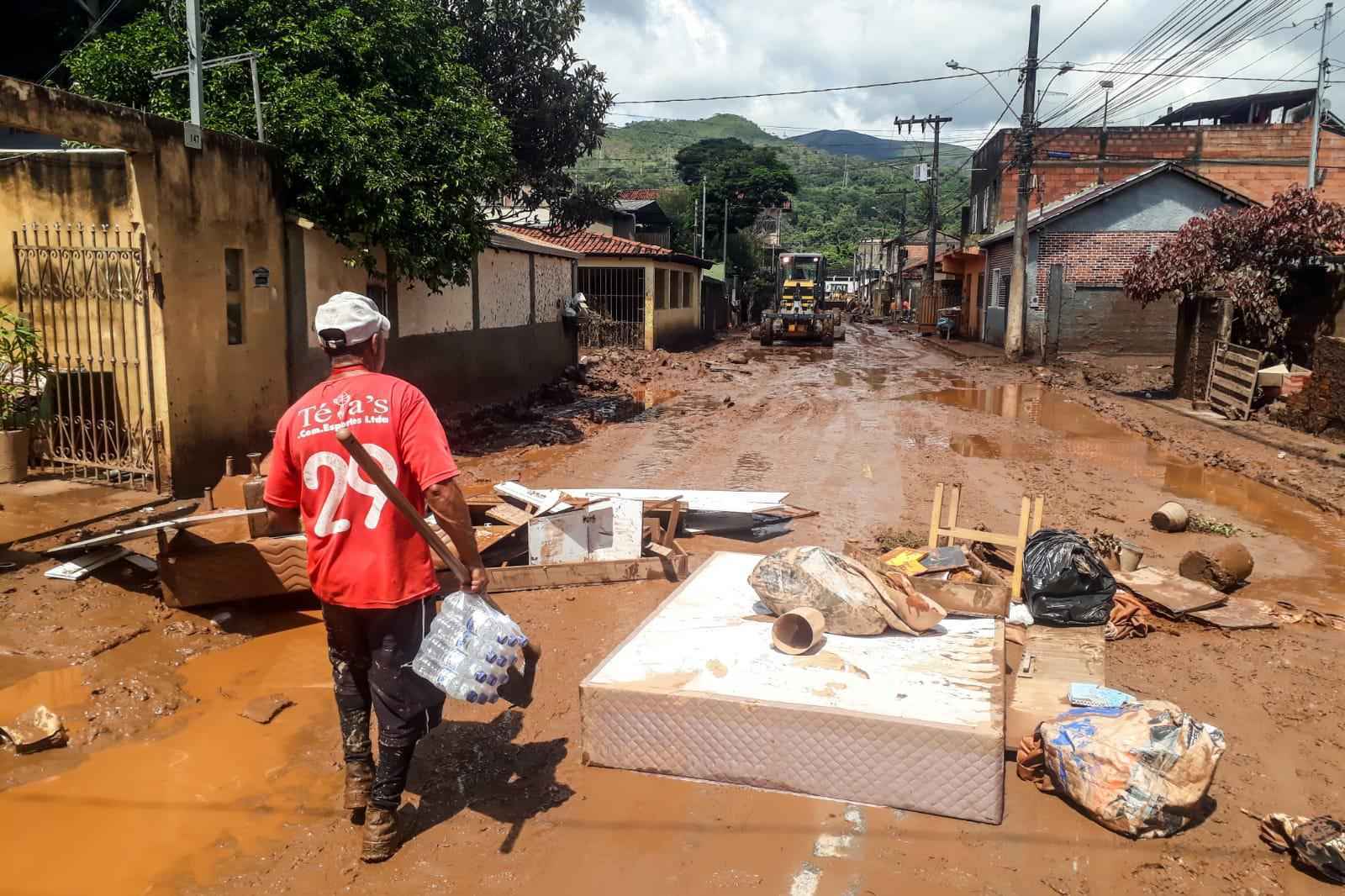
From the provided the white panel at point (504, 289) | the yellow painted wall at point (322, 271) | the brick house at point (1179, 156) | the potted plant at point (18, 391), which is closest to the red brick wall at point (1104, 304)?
the brick house at point (1179, 156)

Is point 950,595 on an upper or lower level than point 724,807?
upper

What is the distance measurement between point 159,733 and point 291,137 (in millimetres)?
6980

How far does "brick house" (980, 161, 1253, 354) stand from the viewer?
2577cm

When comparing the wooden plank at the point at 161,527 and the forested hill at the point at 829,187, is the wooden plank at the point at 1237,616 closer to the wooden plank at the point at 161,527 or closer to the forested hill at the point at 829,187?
the wooden plank at the point at 161,527

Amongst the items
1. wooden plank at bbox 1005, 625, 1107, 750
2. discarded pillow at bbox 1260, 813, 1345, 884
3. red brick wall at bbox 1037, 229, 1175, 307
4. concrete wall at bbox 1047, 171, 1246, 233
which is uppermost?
concrete wall at bbox 1047, 171, 1246, 233

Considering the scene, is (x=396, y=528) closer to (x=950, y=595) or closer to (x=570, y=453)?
(x=950, y=595)

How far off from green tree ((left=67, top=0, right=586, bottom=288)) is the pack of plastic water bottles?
24.8 feet

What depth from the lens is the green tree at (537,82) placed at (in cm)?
1709

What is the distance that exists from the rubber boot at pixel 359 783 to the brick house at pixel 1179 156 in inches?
A: 1454

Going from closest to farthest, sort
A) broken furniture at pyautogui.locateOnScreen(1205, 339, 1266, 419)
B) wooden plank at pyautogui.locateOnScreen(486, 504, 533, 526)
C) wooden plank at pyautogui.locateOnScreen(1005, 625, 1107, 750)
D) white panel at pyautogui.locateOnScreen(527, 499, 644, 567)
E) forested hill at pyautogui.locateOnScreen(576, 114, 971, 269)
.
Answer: wooden plank at pyautogui.locateOnScreen(1005, 625, 1107, 750), white panel at pyautogui.locateOnScreen(527, 499, 644, 567), wooden plank at pyautogui.locateOnScreen(486, 504, 533, 526), broken furniture at pyautogui.locateOnScreen(1205, 339, 1266, 419), forested hill at pyautogui.locateOnScreen(576, 114, 971, 269)

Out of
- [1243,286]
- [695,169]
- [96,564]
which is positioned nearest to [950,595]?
[96,564]

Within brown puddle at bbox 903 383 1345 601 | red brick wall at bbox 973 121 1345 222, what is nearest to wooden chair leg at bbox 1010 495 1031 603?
brown puddle at bbox 903 383 1345 601

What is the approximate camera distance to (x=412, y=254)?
10750 mm

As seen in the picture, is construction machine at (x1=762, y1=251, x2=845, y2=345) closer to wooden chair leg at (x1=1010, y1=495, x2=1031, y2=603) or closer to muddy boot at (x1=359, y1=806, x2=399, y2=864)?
wooden chair leg at (x1=1010, y1=495, x2=1031, y2=603)
